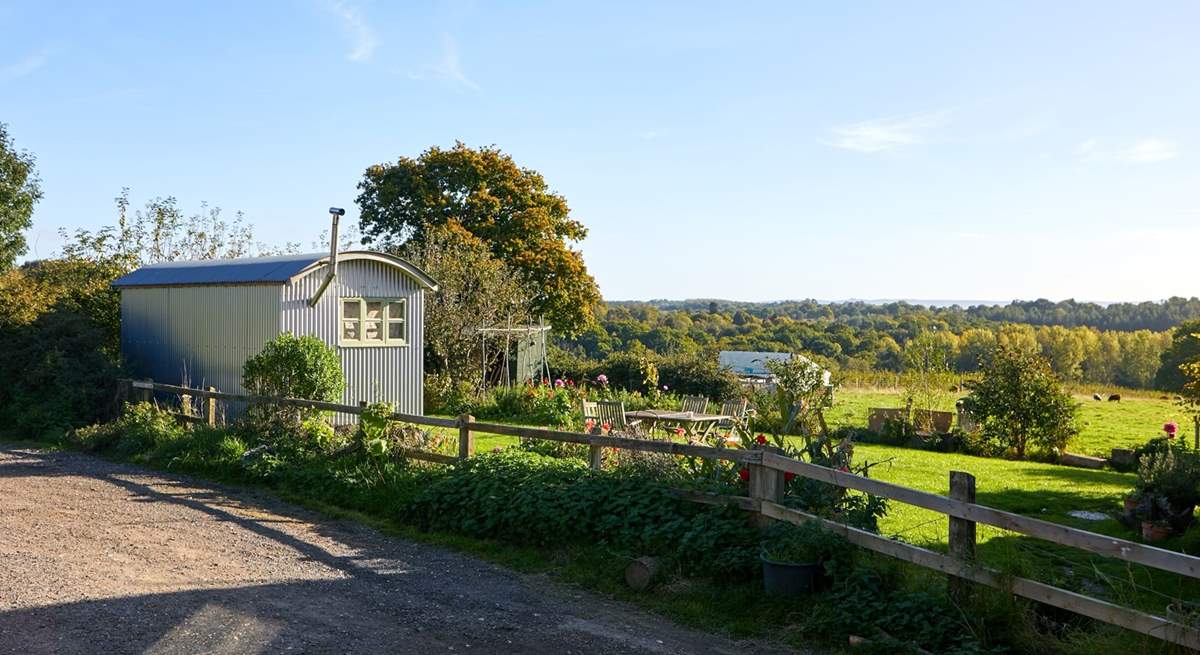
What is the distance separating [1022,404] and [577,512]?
39.2 feet

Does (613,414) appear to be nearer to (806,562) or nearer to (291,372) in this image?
(291,372)

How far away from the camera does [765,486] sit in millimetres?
6855

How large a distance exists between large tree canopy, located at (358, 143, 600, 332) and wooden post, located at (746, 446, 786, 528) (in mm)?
23783

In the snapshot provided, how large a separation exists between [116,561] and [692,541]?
447 centimetres

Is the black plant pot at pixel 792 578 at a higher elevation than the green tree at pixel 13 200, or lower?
lower

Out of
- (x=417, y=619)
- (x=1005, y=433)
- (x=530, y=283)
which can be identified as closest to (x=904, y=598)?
(x=417, y=619)

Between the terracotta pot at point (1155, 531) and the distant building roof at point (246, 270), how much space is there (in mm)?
11717

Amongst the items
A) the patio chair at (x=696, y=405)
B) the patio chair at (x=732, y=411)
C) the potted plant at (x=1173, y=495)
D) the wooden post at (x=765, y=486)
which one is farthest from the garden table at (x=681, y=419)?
the wooden post at (x=765, y=486)

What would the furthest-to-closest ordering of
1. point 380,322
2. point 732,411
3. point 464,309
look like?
point 464,309, point 732,411, point 380,322

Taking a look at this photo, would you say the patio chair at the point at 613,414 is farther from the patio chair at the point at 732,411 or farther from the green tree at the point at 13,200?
the green tree at the point at 13,200

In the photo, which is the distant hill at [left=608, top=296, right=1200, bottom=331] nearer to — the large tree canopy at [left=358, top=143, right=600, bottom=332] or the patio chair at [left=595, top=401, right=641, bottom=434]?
the large tree canopy at [left=358, top=143, right=600, bottom=332]

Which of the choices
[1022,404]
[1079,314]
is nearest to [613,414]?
[1022,404]

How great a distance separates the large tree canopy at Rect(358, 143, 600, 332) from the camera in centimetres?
3119

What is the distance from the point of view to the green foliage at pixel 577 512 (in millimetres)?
6820
